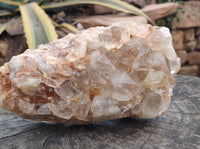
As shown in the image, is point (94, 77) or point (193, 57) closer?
point (94, 77)

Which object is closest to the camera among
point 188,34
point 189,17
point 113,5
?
point 113,5

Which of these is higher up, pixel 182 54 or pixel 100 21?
pixel 100 21

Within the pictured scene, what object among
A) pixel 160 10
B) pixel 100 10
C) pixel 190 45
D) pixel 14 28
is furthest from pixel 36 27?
pixel 190 45

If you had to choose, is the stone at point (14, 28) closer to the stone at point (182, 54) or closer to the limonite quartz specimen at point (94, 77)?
the limonite quartz specimen at point (94, 77)

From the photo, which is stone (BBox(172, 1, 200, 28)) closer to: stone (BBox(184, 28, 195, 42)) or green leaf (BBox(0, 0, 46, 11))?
stone (BBox(184, 28, 195, 42))

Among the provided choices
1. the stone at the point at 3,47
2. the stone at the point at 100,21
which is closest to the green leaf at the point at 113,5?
the stone at the point at 100,21

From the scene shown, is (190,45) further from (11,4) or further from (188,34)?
(11,4)

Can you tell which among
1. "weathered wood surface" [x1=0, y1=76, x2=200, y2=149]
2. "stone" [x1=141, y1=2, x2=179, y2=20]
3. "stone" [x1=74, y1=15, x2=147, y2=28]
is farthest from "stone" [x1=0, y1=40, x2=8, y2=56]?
"stone" [x1=141, y1=2, x2=179, y2=20]

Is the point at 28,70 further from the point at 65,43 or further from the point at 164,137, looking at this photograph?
the point at 164,137
